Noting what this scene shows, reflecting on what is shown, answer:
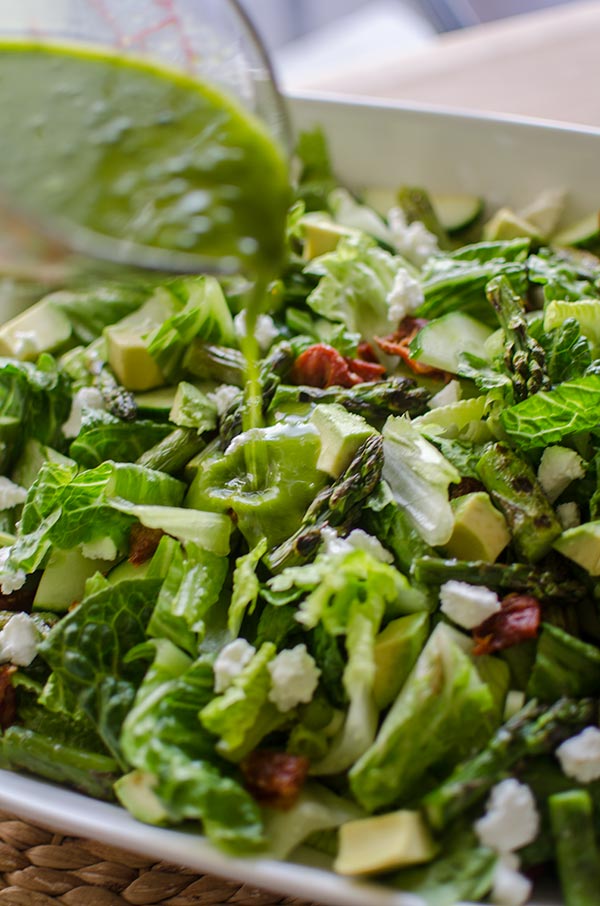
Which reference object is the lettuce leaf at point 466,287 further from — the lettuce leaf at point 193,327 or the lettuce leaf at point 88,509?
the lettuce leaf at point 88,509

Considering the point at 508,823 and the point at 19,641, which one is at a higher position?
the point at 19,641

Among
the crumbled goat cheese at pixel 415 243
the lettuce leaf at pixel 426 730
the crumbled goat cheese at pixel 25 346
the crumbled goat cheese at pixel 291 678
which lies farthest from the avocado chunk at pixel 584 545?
the crumbled goat cheese at pixel 25 346

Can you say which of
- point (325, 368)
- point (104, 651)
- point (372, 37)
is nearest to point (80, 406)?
point (325, 368)

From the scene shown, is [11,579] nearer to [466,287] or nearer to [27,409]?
[27,409]

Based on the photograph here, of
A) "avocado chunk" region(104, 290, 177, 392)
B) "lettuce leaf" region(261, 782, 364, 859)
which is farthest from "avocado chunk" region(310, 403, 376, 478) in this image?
"lettuce leaf" region(261, 782, 364, 859)

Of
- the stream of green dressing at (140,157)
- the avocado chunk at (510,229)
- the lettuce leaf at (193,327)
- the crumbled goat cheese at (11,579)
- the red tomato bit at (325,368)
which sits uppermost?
the stream of green dressing at (140,157)
